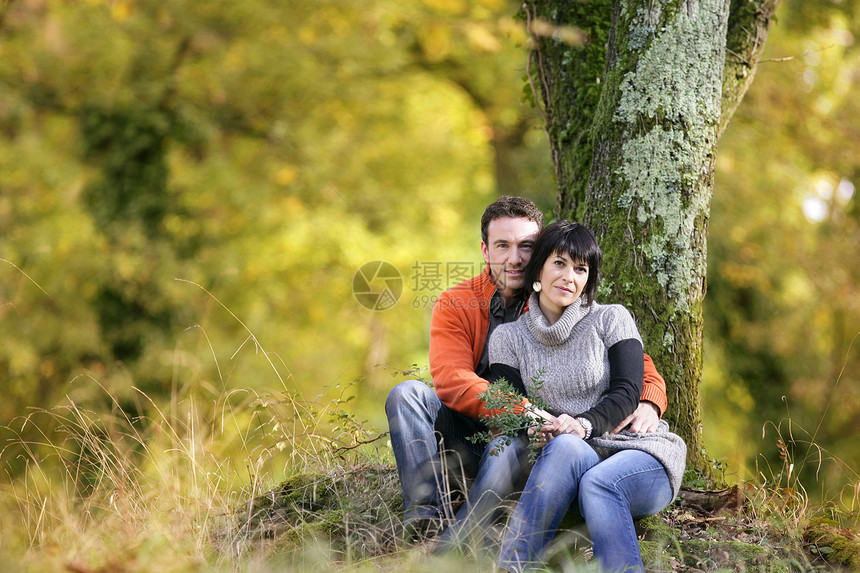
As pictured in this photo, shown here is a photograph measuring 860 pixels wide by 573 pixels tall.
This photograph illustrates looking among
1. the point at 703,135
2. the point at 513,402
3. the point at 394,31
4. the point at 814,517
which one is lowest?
the point at 814,517

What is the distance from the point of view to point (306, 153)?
336 inches

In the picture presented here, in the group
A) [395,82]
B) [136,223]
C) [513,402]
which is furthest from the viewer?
[395,82]

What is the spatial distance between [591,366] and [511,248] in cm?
61

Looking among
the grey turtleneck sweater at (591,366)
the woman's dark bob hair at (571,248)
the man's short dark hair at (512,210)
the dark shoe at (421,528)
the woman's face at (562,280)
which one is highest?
the man's short dark hair at (512,210)

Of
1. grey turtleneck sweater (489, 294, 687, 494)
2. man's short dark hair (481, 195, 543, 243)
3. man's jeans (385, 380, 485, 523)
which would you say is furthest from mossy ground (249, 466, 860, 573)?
man's short dark hair (481, 195, 543, 243)

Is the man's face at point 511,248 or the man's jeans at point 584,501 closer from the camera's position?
the man's jeans at point 584,501

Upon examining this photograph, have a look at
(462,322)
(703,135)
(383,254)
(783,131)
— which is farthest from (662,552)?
(783,131)

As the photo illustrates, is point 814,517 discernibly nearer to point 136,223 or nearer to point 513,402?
point 513,402

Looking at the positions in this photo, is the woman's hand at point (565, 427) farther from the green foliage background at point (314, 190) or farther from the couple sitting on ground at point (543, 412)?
the green foliage background at point (314, 190)

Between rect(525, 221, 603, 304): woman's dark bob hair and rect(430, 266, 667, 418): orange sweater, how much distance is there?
0.28 meters

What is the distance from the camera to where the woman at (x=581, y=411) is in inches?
97.8

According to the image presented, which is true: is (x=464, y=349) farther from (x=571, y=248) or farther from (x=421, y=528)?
(x=421, y=528)

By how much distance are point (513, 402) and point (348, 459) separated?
1.22 metres

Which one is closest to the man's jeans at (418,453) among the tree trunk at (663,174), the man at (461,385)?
the man at (461,385)
